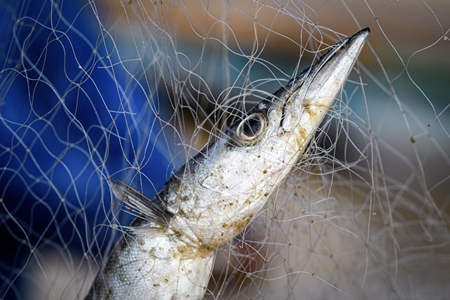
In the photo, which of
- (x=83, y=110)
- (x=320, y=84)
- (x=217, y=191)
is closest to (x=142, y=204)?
(x=217, y=191)

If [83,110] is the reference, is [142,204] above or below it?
below

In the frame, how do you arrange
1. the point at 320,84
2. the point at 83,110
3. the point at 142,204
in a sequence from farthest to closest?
the point at 83,110
the point at 142,204
the point at 320,84

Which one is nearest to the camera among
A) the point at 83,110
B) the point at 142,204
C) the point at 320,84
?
the point at 320,84

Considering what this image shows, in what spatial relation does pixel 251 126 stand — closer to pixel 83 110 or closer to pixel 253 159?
pixel 253 159

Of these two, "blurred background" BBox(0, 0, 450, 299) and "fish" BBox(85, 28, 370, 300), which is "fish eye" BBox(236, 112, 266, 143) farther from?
"blurred background" BBox(0, 0, 450, 299)

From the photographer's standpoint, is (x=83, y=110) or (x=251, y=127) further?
(x=83, y=110)

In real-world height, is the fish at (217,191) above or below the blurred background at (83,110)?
below

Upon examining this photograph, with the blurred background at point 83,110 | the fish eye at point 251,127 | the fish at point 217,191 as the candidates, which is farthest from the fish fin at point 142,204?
the blurred background at point 83,110

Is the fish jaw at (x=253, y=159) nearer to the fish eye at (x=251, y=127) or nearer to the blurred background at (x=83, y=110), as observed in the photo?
the fish eye at (x=251, y=127)
